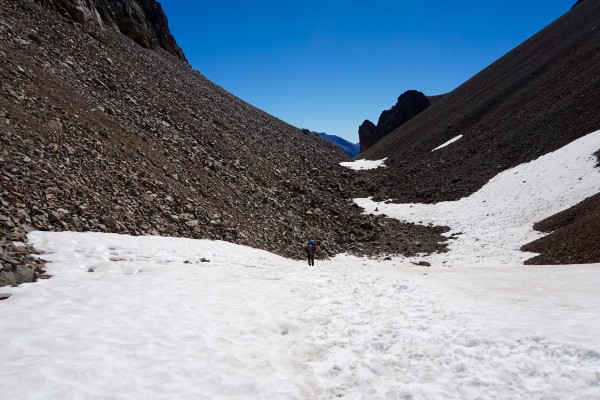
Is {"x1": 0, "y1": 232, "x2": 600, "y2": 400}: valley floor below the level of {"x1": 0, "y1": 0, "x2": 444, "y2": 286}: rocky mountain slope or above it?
below

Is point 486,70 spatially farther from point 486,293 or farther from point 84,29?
point 486,293

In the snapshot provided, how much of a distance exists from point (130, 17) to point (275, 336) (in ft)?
157

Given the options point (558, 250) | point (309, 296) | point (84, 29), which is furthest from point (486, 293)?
point (84, 29)

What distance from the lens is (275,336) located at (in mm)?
7539

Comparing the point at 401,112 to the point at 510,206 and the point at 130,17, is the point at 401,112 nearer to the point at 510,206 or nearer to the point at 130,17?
the point at 130,17

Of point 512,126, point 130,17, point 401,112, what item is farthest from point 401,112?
point 130,17

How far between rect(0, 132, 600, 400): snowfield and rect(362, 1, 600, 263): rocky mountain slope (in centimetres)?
927

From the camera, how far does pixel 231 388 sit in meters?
5.50

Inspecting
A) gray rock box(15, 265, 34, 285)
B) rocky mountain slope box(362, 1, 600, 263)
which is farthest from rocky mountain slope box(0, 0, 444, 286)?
rocky mountain slope box(362, 1, 600, 263)

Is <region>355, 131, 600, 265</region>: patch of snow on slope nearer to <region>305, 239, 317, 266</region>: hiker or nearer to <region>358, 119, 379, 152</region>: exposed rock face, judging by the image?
<region>305, 239, 317, 266</region>: hiker

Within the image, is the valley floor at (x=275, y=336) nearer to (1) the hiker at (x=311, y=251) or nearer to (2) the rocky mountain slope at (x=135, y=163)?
(2) the rocky mountain slope at (x=135, y=163)

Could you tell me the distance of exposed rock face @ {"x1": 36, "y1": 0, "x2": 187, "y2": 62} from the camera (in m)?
31.3

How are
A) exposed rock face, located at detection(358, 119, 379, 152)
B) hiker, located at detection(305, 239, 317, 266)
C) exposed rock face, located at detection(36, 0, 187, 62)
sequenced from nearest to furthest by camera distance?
hiker, located at detection(305, 239, 317, 266), exposed rock face, located at detection(36, 0, 187, 62), exposed rock face, located at detection(358, 119, 379, 152)

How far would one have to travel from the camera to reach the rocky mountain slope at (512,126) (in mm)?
33562
